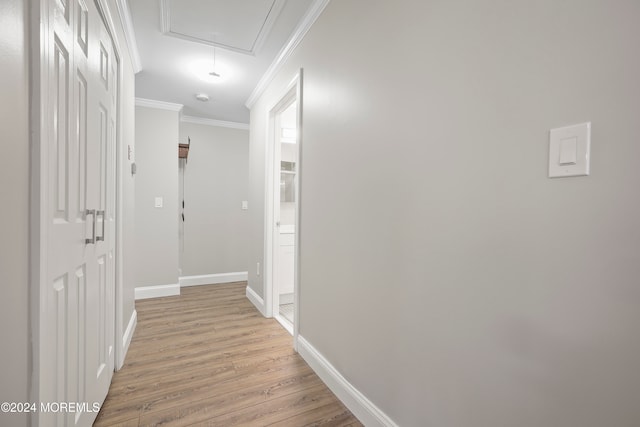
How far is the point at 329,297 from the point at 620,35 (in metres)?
1.68

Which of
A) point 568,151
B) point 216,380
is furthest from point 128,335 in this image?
point 568,151

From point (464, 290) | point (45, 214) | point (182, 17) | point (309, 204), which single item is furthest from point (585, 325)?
point (182, 17)

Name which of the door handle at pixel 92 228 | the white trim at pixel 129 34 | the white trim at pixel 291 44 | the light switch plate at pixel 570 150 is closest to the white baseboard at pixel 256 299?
A: the door handle at pixel 92 228

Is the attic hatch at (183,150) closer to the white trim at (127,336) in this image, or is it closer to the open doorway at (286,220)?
the open doorway at (286,220)

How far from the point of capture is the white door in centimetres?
87

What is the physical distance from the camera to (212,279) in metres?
4.33

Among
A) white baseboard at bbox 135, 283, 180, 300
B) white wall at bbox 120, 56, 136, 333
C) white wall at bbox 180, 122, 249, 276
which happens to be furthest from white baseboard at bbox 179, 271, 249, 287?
white wall at bbox 120, 56, 136, 333

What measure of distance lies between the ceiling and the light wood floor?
255 cm

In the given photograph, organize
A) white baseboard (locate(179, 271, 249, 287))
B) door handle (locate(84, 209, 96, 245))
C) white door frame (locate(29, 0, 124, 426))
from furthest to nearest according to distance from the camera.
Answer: white baseboard (locate(179, 271, 249, 287)) < door handle (locate(84, 209, 96, 245)) < white door frame (locate(29, 0, 124, 426))

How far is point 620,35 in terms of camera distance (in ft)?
2.14

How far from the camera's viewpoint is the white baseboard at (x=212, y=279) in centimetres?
418

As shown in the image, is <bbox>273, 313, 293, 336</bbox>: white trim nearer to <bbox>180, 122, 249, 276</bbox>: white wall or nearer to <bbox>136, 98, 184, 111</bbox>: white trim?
<bbox>180, 122, 249, 276</bbox>: white wall

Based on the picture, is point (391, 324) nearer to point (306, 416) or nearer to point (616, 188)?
point (306, 416)

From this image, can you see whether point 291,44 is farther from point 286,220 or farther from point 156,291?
point 156,291
